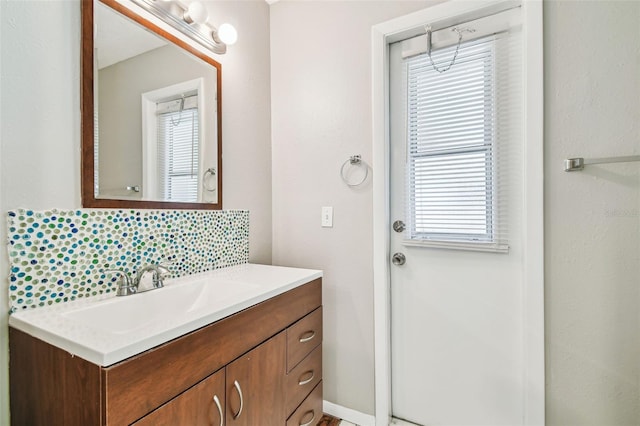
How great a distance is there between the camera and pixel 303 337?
128 centimetres

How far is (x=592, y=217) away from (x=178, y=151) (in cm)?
171

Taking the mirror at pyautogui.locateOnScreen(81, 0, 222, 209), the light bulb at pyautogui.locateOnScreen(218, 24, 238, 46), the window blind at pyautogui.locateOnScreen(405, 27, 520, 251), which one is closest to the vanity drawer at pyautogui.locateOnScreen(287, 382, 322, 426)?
the window blind at pyautogui.locateOnScreen(405, 27, 520, 251)

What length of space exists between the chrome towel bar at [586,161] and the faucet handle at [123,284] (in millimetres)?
1694

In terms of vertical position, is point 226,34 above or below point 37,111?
above

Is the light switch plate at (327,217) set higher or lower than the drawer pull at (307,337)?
higher

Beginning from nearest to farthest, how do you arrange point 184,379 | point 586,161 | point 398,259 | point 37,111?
point 184,379
point 37,111
point 586,161
point 398,259

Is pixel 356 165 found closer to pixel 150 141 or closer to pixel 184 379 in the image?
pixel 150 141

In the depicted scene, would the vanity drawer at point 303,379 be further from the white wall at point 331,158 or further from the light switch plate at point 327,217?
the light switch plate at point 327,217

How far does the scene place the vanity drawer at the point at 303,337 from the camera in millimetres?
1183

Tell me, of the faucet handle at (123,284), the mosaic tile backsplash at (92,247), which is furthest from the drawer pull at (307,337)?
the faucet handle at (123,284)

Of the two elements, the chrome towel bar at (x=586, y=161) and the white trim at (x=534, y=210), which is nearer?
the chrome towel bar at (x=586, y=161)

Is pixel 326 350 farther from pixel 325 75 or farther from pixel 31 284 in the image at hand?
pixel 325 75

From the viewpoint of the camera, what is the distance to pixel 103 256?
1.01 meters

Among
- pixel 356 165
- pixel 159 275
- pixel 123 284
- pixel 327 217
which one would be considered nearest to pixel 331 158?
pixel 356 165
